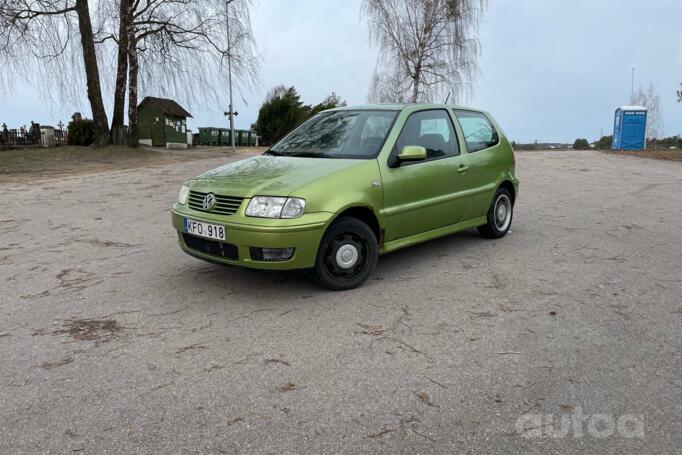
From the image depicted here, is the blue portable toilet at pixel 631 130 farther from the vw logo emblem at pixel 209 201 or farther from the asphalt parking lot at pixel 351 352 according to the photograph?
the vw logo emblem at pixel 209 201

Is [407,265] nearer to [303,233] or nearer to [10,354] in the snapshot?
[303,233]

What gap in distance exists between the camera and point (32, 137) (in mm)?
29453

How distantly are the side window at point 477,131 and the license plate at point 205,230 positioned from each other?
3131 millimetres

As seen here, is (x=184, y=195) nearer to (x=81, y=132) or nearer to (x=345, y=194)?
(x=345, y=194)

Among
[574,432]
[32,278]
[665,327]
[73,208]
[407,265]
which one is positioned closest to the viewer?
[574,432]

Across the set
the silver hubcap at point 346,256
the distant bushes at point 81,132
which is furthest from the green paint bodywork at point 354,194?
the distant bushes at point 81,132

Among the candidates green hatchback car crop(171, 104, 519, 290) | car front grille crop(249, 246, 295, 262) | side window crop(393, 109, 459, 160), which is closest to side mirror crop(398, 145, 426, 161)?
green hatchback car crop(171, 104, 519, 290)

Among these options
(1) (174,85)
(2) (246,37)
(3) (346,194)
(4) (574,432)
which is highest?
(2) (246,37)

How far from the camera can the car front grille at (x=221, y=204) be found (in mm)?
4402

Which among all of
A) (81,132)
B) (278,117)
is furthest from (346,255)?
(278,117)

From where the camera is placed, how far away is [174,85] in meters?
22.3

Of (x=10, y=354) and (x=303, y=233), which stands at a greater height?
(x=303, y=233)

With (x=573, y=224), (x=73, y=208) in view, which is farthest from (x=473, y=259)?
(x=73, y=208)

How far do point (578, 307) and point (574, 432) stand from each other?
1.87 m
